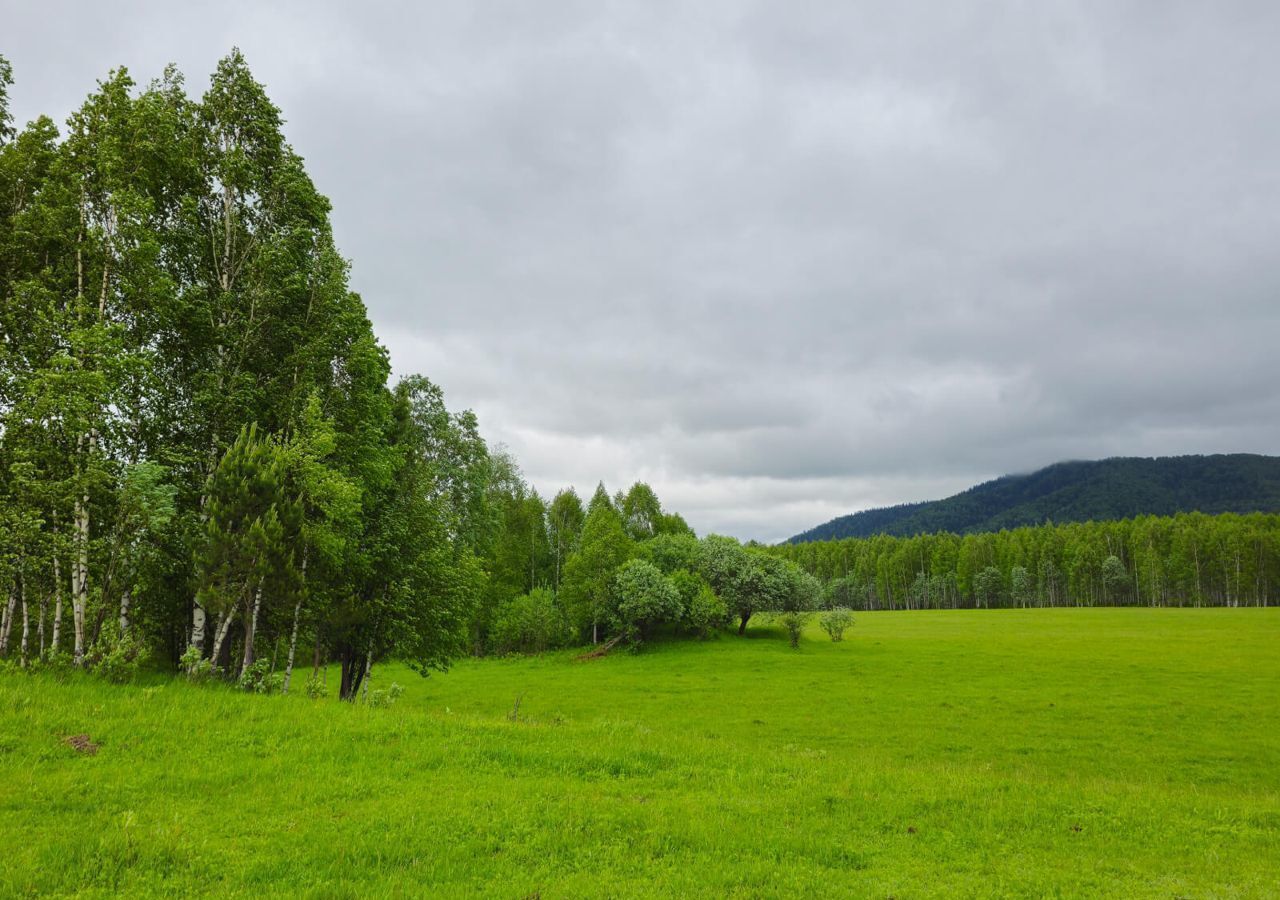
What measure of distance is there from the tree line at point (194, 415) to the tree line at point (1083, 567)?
4328 inches

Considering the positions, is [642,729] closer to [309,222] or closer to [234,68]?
[309,222]

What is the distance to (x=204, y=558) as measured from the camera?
18094 millimetres

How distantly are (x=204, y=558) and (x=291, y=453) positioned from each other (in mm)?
3908

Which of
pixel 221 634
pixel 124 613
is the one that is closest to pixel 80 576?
pixel 124 613

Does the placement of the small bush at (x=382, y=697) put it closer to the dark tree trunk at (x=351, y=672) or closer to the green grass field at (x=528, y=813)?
the green grass field at (x=528, y=813)

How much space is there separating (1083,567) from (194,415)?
181046 millimetres

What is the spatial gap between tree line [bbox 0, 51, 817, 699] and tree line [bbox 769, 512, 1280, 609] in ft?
361

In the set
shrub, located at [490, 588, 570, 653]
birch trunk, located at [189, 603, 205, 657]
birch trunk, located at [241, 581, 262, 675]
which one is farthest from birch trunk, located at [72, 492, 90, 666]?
shrub, located at [490, 588, 570, 653]

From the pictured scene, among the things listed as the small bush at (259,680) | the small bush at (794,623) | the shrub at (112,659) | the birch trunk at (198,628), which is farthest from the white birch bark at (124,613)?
the small bush at (794,623)

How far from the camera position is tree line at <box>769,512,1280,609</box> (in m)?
135

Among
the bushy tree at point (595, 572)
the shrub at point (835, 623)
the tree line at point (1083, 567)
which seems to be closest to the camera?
the bushy tree at point (595, 572)

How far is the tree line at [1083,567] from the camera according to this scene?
443 feet

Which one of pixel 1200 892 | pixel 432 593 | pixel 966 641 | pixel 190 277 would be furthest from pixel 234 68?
pixel 966 641

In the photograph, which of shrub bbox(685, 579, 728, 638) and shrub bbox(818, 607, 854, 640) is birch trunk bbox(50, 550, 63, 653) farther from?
shrub bbox(818, 607, 854, 640)
